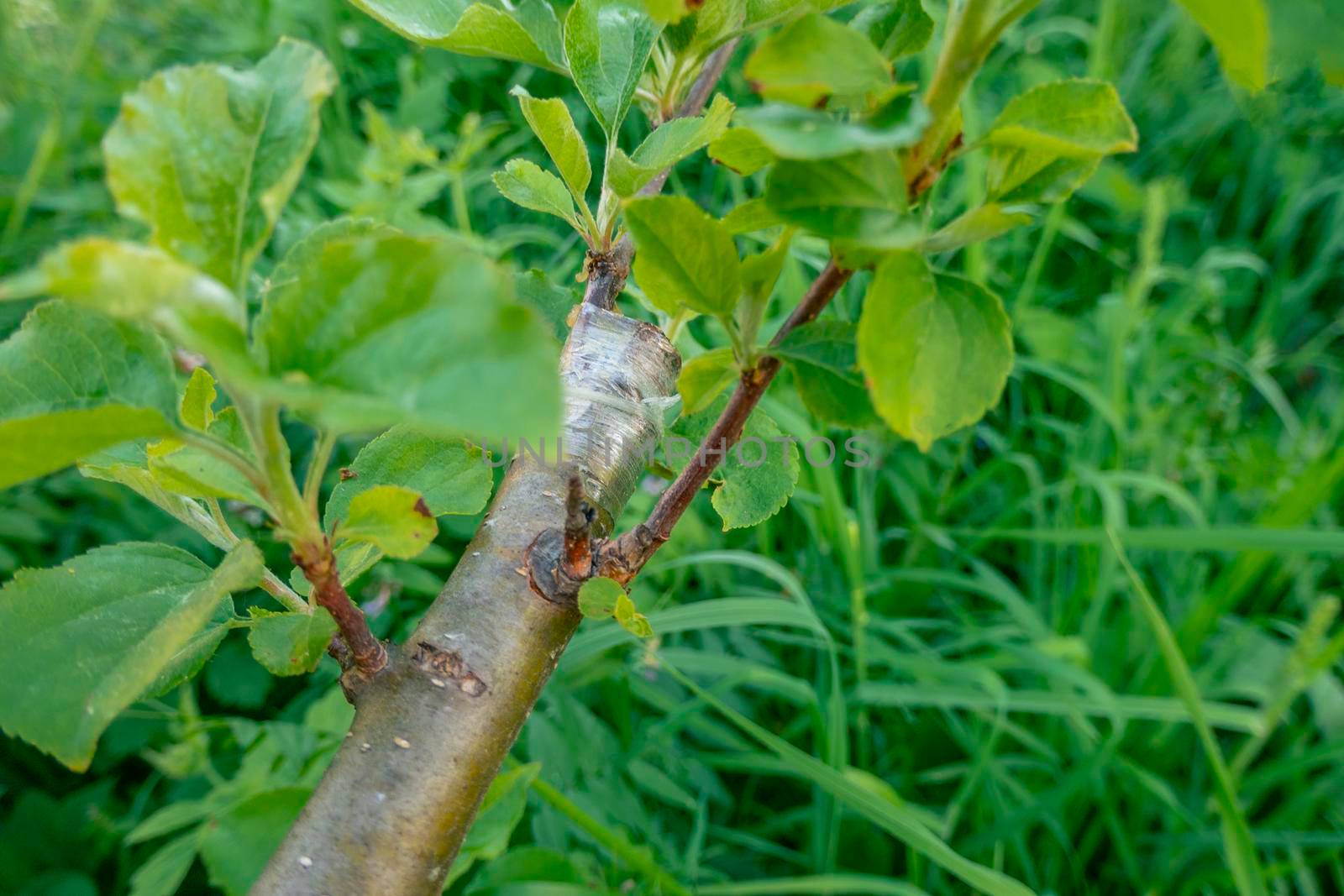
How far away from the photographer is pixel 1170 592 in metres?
1.19

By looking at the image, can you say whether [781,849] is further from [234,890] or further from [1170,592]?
[1170,592]

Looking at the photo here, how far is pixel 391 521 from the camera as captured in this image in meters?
0.28

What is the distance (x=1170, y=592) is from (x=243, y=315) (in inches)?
48.5

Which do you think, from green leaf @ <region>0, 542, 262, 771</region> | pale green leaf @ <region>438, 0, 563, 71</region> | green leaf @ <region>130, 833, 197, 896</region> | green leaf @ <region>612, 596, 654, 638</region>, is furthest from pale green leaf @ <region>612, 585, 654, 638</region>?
green leaf @ <region>130, 833, 197, 896</region>

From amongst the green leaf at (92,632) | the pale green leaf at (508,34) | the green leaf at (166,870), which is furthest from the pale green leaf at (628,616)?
the green leaf at (166,870)

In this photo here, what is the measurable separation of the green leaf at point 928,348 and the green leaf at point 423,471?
0.53 feet

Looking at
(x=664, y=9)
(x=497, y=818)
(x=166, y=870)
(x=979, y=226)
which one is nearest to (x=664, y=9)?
(x=664, y=9)

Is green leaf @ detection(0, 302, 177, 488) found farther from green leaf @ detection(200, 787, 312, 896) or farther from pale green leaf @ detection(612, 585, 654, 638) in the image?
green leaf @ detection(200, 787, 312, 896)

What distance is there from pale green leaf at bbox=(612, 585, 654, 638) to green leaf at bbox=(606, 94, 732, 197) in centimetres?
14

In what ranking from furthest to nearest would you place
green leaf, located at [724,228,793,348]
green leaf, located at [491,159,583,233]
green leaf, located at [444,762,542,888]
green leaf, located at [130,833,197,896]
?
1. green leaf, located at [130,833,197,896]
2. green leaf, located at [444,762,542,888]
3. green leaf, located at [491,159,583,233]
4. green leaf, located at [724,228,793,348]

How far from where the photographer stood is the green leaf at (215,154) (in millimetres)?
224

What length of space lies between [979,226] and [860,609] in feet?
2.22

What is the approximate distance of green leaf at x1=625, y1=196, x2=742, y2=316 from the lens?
0.89ft

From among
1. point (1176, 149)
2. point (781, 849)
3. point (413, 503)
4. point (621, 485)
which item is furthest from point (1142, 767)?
point (1176, 149)
